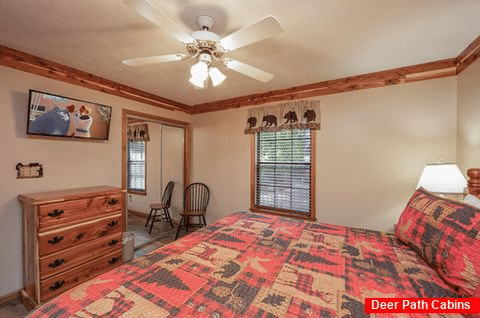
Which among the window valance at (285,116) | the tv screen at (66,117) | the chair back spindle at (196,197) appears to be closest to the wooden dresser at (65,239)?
the tv screen at (66,117)

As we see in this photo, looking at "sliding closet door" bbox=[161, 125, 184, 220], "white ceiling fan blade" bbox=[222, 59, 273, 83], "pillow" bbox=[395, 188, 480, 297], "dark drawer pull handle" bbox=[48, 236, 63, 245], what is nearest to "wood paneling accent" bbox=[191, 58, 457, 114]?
"sliding closet door" bbox=[161, 125, 184, 220]

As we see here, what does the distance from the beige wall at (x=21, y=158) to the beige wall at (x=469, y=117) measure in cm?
410

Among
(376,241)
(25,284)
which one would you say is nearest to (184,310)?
(376,241)

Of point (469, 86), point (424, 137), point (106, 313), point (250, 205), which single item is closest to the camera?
point (106, 313)

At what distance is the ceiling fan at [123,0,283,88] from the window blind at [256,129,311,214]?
1.63 m

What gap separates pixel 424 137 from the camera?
2404 millimetres

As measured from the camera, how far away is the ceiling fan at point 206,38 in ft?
3.67

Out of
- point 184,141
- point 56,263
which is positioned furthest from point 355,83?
point 56,263

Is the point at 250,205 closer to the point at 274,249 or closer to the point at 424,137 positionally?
the point at 274,249

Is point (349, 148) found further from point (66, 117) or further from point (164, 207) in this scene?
point (66, 117)

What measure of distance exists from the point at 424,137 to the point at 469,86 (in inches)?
23.5

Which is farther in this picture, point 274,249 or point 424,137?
point 424,137

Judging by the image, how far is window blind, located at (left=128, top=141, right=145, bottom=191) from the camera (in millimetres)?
3589

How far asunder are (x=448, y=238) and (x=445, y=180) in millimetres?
1054
